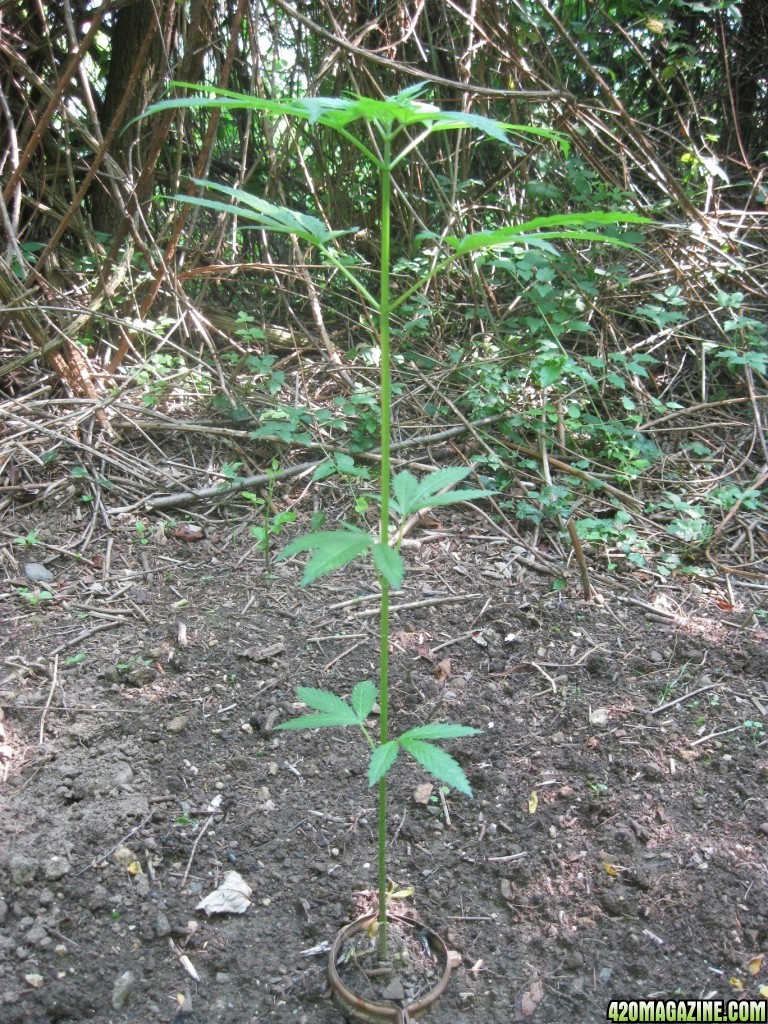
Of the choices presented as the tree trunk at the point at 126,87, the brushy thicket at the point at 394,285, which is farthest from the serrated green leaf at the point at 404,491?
the tree trunk at the point at 126,87

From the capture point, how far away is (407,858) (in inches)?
66.2

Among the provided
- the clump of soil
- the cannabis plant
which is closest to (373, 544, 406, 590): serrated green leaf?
the cannabis plant

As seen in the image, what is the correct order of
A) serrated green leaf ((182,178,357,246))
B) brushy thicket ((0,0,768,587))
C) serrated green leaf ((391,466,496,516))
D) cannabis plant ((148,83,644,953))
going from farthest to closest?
brushy thicket ((0,0,768,587)) < serrated green leaf ((391,466,496,516)) < serrated green leaf ((182,178,357,246)) < cannabis plant ((148,83,644,953))

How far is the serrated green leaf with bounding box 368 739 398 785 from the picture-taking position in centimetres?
111

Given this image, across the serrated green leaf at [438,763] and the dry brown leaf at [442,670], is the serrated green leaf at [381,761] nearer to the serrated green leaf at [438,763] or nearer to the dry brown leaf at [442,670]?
the serrated green leaf at [438,763]

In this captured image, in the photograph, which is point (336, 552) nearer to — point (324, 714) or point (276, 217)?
point (324, 714)

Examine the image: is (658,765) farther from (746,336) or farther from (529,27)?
(529,27)

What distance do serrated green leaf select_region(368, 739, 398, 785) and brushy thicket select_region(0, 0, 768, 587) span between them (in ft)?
4.39

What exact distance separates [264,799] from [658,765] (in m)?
0.96

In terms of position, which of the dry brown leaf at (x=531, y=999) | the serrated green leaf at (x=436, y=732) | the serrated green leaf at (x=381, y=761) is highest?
the serrated green leaf at (x=381, y=761)

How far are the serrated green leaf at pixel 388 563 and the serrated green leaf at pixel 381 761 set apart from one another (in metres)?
0.30

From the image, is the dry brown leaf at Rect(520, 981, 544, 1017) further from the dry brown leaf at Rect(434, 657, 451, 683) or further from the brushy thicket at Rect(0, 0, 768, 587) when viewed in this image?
the brushy thicket at Rect(0, 0, 768, 587)

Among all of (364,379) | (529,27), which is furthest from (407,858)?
(529,27)

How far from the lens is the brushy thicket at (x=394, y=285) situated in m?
2.88
